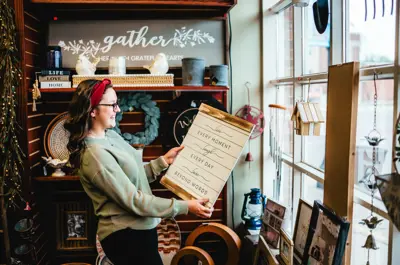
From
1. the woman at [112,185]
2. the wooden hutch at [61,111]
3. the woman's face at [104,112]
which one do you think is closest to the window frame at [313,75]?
the wooden hutch at [61,111]

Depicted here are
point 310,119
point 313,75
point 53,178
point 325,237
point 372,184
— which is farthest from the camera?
point 53,178

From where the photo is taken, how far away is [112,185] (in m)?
1.81

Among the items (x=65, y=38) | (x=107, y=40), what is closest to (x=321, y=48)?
(x=107, y=40)

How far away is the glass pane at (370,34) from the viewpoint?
163 cm

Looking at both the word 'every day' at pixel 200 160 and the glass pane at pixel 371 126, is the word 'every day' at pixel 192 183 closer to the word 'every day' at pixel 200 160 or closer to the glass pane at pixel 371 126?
the word 'every day' at pixel 200 160

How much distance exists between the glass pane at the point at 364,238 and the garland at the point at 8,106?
1.83 meters

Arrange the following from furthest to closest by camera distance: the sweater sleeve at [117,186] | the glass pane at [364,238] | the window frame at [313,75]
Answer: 1. the sweater sleeve at [117,186]
2. the glass pane at [364,238]
3. the window frame at [313,75]

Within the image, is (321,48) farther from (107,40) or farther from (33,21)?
(33,21)

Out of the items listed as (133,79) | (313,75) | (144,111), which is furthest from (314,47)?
(144,111)

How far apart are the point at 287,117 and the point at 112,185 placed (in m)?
1.48

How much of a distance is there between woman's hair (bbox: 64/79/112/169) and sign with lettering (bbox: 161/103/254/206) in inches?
18.6

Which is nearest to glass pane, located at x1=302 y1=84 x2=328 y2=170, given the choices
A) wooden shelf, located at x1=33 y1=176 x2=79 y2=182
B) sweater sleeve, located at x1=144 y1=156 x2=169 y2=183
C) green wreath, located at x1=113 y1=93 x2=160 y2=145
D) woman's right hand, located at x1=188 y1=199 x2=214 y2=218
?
woman's right hand, located at x1=188 y1=199 x2=214 y2=218

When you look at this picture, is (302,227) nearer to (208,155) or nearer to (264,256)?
(264,256)

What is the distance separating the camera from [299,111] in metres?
2.07
